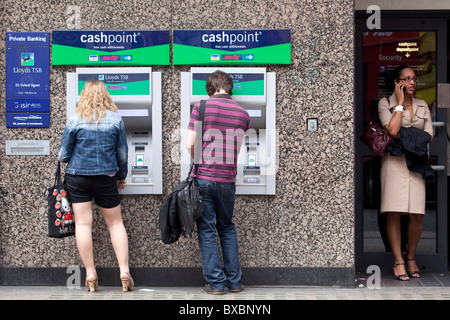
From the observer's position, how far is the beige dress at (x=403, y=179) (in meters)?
5.80

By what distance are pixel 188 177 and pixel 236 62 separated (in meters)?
1.08

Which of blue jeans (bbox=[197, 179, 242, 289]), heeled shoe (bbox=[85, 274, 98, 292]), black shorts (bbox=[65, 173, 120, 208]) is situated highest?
black shorts (bbox=[65, 173, 120, 208])

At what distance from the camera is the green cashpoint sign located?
5.43 metres

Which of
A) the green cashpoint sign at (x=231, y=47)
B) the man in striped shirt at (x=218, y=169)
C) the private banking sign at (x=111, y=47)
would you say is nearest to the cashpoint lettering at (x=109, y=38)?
the private banking sign at (x=111, y=47)

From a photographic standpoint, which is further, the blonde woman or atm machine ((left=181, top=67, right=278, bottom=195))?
atm machine ((left=181, top=67, right=278, bottom=195))

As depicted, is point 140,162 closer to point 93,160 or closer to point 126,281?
point 93,160

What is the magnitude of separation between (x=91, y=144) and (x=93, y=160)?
0.12 m

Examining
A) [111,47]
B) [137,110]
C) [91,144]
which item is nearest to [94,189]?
[91,144]

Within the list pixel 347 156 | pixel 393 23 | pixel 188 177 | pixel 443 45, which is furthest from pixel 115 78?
pixel 443 45

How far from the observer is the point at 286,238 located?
5.50 meters

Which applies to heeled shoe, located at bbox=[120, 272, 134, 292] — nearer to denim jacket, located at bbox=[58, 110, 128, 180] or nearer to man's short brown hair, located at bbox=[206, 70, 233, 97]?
denim jacket, located at bbox=[58, 110, 128, 180]

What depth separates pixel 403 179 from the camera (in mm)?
5805

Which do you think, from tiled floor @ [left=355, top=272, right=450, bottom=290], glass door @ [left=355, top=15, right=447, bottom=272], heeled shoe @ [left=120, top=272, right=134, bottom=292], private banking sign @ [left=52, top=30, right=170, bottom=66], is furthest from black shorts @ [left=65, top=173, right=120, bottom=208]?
glass door @ [left=355, top=15, right=447, bottom=272]

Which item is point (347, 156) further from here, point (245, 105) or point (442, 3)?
point (442, 3)
